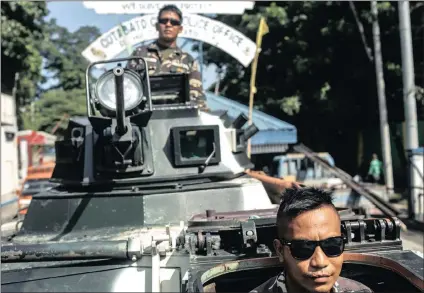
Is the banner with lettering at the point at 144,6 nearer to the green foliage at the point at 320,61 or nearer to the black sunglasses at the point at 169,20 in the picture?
the black sunglasses at the point at 169,20

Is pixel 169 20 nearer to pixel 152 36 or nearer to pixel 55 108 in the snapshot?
pixel 152 36

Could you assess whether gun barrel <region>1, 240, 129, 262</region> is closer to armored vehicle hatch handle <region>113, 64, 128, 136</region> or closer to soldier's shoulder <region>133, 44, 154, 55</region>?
armored vehicle hatch handle <region>113, 64, 128, 136</region>

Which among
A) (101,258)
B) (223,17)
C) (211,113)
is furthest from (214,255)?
(223,17)

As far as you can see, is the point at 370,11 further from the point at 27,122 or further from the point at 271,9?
the point at 27,122

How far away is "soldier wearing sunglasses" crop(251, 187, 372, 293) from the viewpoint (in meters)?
2.00

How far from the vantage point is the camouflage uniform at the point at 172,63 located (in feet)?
17.0

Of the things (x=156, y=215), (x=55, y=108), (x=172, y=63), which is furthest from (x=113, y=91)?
(x=55, y=108)

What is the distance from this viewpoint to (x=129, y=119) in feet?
12.3

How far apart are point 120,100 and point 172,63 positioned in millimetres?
1889

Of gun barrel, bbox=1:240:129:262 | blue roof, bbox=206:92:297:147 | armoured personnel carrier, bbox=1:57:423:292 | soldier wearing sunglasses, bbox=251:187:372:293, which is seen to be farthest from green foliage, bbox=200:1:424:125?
soldier wearing sunglasses, bbox=251:187:372:293

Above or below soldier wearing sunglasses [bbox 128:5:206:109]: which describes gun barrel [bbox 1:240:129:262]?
below

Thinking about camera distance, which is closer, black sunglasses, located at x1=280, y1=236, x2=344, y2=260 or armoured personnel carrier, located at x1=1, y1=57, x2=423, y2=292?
black sunglasses, located at x1=280, y1=236, x2=344, y2=260

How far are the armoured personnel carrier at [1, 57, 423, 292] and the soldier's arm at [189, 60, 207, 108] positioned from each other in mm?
576

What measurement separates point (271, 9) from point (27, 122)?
68.7 feet
